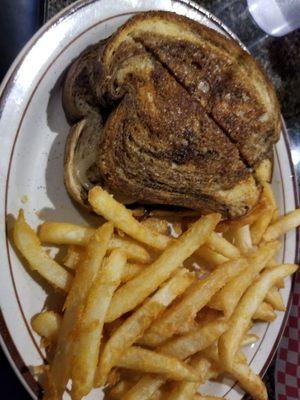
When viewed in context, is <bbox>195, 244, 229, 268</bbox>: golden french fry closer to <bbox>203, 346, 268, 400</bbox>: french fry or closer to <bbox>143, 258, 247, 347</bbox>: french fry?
<bbox>143, 258, 247, 347</bbox>: french fry

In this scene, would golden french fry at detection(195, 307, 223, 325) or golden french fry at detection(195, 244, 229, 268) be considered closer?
golden french fry at detection(195, 307, 223, 325)

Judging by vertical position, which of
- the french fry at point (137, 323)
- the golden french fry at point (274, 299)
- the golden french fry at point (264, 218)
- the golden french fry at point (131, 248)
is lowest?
the golden french fry at point (274, 299)

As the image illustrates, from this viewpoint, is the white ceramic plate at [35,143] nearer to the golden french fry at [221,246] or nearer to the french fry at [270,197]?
the golden french fry at [221,246]

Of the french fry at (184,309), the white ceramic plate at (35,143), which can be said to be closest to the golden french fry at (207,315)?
the french fry at (184,309)

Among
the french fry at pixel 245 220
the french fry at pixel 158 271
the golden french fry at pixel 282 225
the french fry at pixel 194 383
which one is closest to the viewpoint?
the french fry at pixel 158 271

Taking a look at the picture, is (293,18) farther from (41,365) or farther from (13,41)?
(41,365)

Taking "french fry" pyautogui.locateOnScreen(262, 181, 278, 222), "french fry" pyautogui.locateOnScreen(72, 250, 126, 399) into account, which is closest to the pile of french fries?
"french fry" pyautogui.locateOnScreen(72, 250, 126, 399)
